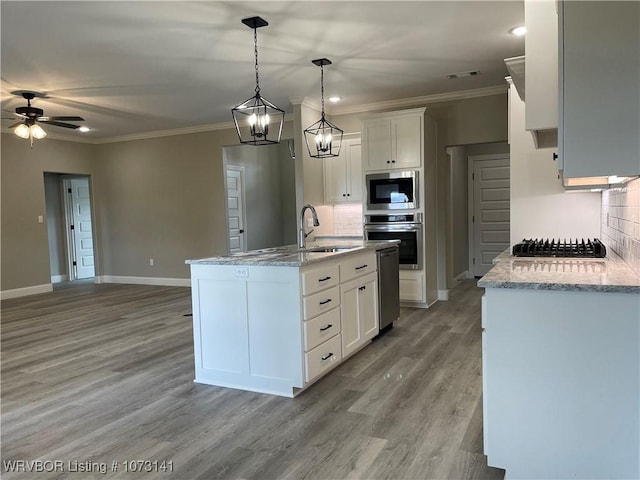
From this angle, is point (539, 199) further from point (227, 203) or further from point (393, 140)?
point (227, 203)

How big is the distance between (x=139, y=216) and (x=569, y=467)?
787cm

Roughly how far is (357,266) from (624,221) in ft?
6.17

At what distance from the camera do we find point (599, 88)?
1682 millimetres

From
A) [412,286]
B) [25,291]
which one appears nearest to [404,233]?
[412,286]

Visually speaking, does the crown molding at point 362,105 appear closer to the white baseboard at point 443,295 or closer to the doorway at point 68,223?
the doorway at point 68,223

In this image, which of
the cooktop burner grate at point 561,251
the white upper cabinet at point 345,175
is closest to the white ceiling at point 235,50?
the white upper cabinet at point 345,175

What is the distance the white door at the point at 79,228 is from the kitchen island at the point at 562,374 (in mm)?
8890

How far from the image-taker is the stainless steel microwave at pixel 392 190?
18.1 ft

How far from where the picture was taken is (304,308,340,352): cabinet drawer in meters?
2.98

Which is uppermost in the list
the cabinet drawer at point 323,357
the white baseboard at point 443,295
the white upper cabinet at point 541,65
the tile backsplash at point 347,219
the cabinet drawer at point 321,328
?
the white upper cabinet at point 541,65

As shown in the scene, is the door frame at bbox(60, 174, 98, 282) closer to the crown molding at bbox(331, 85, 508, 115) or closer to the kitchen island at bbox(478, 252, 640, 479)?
the crown molding at bbox(331, 85, 508, 115)

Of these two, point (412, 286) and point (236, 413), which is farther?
point (412, 286)

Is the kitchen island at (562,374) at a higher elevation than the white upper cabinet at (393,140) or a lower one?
lower

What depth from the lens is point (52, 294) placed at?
293 inches
